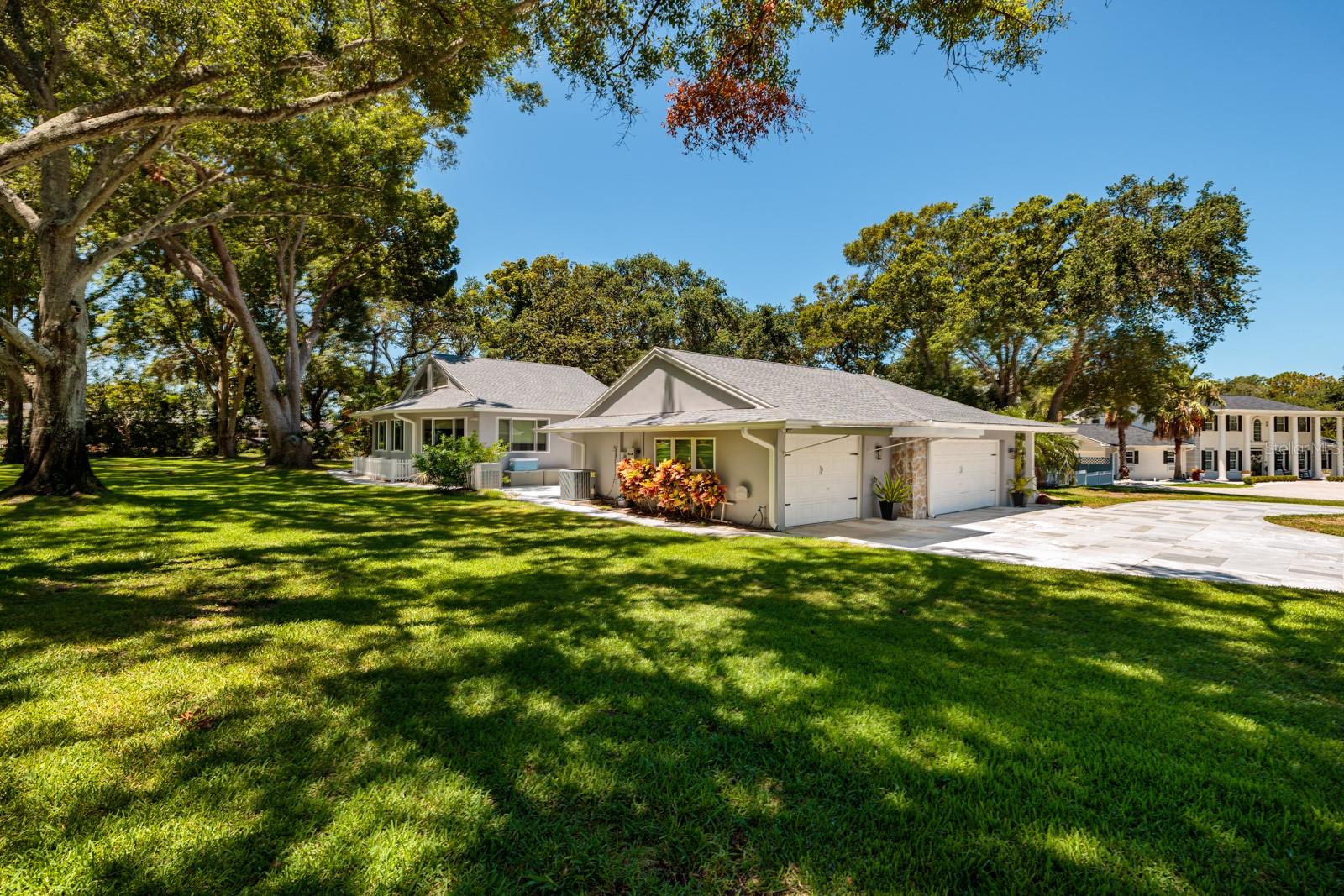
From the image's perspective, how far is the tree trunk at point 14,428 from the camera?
2272 cm

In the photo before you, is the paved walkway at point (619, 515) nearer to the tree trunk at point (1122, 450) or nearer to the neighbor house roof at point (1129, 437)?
the tree trunk at point (1122, 450)

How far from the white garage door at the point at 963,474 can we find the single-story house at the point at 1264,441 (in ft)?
94.1

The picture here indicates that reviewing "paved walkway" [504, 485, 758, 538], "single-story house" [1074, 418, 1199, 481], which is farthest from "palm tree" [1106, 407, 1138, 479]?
"paved walkway" [504, 485, 758, 538]

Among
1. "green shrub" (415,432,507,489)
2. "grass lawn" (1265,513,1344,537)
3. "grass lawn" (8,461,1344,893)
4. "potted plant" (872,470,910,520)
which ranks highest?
"green shrub" (415,432,507,489)

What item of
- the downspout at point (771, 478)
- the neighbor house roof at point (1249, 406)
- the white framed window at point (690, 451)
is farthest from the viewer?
the neighbor house roof at point (1249, 406)

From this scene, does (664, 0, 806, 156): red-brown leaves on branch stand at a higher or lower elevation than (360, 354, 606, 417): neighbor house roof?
higher

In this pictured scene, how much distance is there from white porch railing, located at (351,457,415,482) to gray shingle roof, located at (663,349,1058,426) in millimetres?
12033

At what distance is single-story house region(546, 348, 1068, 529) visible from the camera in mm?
11531

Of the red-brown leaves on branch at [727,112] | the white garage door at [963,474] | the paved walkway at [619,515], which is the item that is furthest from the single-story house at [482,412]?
the red-brown leaves on branch at [727,112]

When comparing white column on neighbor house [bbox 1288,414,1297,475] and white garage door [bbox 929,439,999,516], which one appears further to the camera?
white column on neighbor house [bbox 1288,414,1297,475]

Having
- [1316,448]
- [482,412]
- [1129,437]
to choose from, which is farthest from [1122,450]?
[482,412]

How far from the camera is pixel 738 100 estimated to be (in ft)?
26.3

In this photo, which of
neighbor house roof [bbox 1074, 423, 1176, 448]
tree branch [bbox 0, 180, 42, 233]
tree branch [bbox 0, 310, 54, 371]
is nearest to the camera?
tree branch [bbox 0, 310, 54, 371]

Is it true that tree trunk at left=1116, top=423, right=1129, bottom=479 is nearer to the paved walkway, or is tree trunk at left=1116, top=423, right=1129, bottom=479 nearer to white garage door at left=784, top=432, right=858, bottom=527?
white garage door at left=784, top=432, right=858, bottom=527
